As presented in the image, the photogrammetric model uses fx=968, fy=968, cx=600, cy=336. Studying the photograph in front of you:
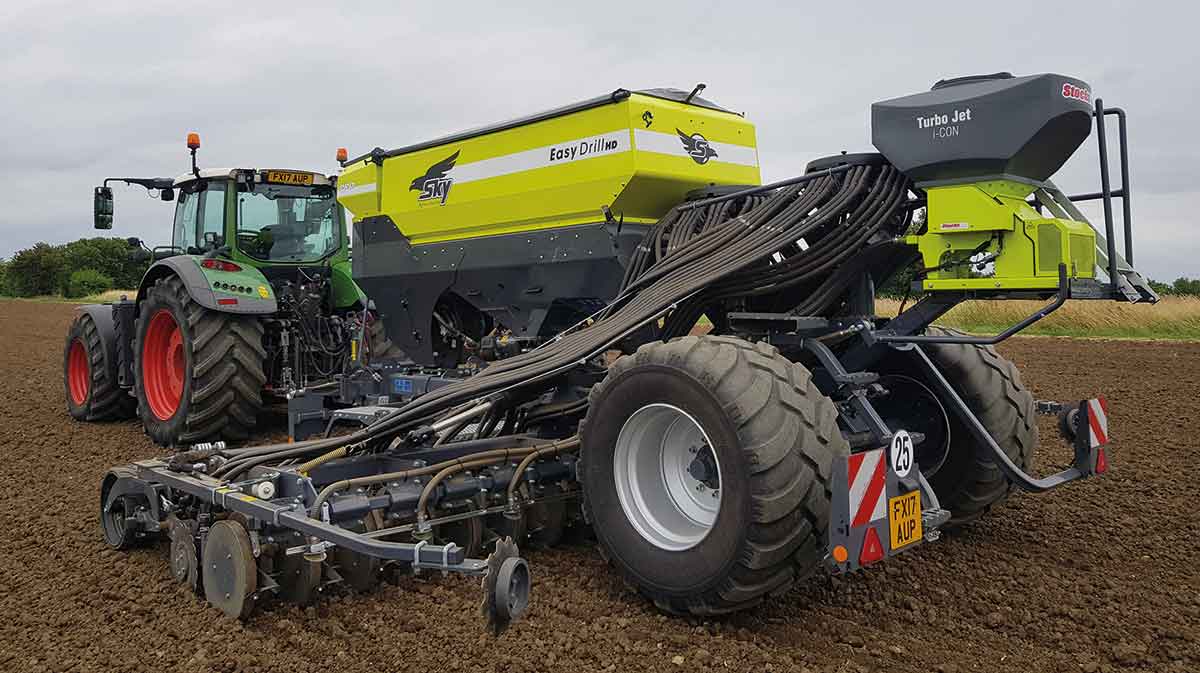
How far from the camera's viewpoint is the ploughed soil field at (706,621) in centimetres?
318

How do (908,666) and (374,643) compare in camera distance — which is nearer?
(908,666)

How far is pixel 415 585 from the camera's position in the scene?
12.9ft

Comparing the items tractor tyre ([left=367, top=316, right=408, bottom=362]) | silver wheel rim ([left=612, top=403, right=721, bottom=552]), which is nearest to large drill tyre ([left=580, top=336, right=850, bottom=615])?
silver wheel rim ([left=612, top=403, right=721, bottom=552])

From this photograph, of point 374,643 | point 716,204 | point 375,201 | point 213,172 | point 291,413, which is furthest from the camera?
point 213,172

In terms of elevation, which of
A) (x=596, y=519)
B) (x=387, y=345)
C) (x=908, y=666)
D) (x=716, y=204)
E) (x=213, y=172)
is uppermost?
(x=213, y=172)

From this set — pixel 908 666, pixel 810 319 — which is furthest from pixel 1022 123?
pixel 908 666

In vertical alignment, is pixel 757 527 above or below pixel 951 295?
below

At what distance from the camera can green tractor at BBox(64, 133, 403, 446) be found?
7168 mm

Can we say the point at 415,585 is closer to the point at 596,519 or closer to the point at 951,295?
the point at 596,519

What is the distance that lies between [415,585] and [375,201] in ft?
10.2

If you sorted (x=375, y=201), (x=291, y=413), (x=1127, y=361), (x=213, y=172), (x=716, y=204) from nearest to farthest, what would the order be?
(x=716, y=204) → (x=375, y=201) → (x=291, y=413) → (x=213, y=172) → (x=1127, y=361)

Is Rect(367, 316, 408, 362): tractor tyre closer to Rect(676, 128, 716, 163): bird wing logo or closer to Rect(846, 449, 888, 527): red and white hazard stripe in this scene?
Rect(676, 128, 716, 163): bird wing logo

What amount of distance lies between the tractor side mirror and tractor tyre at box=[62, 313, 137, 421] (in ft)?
3.17

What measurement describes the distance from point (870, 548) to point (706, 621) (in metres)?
0.67
